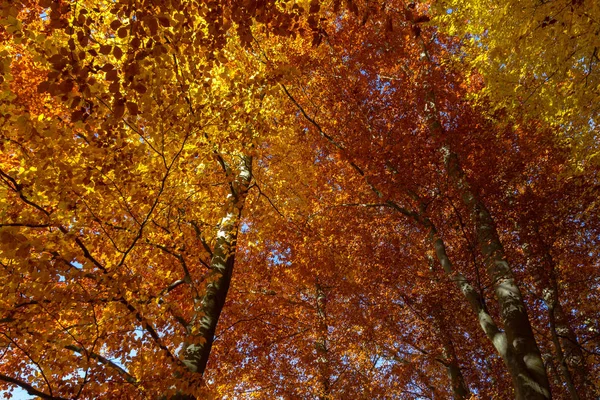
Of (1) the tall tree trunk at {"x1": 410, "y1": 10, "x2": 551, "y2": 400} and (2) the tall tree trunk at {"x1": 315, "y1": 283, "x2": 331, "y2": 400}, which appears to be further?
(2) the tall tree trunk at {"x1": 315, "y1": 283, "x2": 331, "y2": 400}

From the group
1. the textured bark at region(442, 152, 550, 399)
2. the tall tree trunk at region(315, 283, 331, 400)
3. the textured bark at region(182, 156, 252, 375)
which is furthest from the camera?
the tall tree trunk at region(315, 283, 331, 400)

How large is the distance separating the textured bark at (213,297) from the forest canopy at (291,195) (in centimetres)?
4

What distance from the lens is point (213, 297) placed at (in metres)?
6.08

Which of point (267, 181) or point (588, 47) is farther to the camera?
point (267, 181)

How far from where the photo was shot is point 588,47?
671 centimetres

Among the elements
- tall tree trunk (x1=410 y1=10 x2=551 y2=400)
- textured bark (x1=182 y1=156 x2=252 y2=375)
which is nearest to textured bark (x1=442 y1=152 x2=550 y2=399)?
tall tree trunk (x1=410 y1=10 x2=551 y2=400)

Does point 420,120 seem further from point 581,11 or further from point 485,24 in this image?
point 581,11

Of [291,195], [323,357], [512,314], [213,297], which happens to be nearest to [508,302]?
[512,314]

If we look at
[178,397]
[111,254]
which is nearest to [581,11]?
[178,397]

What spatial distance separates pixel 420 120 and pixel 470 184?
10.5ft

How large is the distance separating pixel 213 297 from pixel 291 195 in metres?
5.25

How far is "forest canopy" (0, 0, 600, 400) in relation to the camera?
465 centimetres

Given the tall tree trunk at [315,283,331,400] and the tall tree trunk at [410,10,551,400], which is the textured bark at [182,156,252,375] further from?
the tall tree trunk at [315,283,331,400]

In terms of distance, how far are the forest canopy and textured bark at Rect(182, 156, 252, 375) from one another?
0.13 feet
